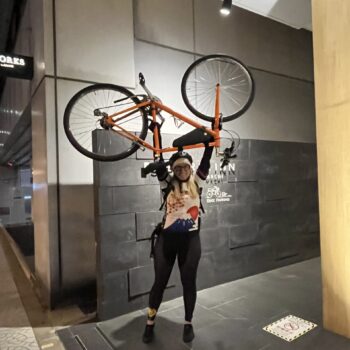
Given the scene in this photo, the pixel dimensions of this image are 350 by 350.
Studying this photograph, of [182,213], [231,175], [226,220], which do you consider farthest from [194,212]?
[231,175]

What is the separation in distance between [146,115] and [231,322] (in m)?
2.04

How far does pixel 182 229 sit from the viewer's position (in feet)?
7.74

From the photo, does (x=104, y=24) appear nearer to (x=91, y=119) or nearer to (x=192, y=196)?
(x=91, y=119)

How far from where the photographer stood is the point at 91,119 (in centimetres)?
339

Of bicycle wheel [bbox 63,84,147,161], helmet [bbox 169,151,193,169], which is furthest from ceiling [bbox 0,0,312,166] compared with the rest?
helmet [bbox 169,151,193,169]

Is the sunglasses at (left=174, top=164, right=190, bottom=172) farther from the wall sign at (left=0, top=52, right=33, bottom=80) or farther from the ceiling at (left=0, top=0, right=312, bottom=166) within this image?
the wall sign at (left=0, top=52, right=33, bottom=80)

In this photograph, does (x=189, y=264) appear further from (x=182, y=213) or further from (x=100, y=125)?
(x=100, y=125)

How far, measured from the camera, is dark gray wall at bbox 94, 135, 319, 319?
289 centimetres

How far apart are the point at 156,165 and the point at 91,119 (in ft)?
4.69

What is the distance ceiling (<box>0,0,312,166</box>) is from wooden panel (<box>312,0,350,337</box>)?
1176 millimetres

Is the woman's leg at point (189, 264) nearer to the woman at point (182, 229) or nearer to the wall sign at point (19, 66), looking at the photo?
the woman at point (182, 229)

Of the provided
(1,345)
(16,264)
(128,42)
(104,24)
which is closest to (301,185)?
(128,42)

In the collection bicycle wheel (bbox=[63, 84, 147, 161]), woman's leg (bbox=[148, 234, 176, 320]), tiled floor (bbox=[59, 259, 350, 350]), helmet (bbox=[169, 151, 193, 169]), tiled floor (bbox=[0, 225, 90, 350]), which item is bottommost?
tiled floor (bbox=[0, 225, 90, 350])

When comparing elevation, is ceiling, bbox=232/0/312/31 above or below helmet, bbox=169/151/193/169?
above
